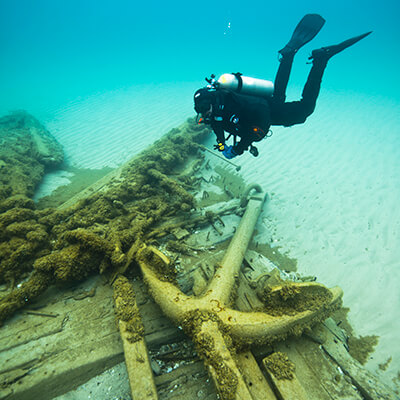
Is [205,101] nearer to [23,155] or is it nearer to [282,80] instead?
[282,80]

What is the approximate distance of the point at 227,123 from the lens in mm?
3902

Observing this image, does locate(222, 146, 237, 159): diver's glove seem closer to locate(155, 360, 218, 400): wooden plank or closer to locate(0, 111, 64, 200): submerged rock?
locate(155, 360, 218, 400): wooden plank

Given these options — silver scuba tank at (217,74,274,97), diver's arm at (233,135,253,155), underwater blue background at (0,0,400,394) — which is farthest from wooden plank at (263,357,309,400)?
silver scuba tank at (217,74,274,97)

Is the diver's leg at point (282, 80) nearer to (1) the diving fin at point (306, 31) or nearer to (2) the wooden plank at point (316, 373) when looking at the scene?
(1) the diving fin at point (306, 31)

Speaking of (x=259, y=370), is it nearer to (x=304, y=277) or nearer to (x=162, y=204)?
(x=304, y=277)

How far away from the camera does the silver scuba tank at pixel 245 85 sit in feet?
13.2

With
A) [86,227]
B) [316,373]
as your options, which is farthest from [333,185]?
[86,227]

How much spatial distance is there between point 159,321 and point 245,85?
465 centimetres

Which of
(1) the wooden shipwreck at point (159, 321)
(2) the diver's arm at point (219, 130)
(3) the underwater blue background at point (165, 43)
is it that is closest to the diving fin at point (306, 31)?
(2) the diver's arm at point (219, 130)

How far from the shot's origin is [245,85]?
4234 millimetres

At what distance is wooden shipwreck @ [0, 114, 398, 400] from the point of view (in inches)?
78.7

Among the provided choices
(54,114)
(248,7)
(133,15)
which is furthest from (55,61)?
(248,7)

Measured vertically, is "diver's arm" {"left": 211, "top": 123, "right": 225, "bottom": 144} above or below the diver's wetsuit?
below

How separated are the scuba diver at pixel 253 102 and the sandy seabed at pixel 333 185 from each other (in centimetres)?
250
